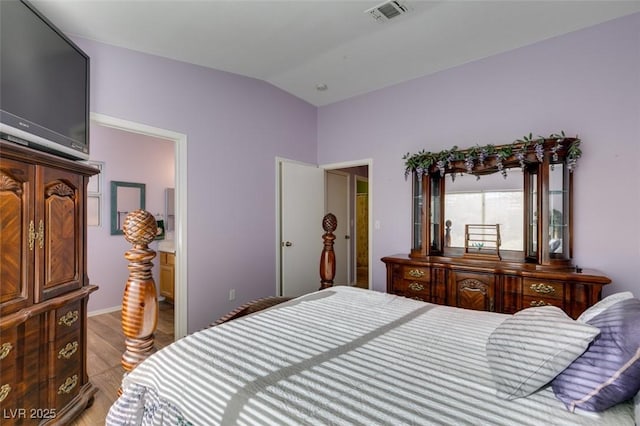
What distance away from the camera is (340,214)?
5.27 meters

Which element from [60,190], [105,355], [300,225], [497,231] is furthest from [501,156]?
[105,355]

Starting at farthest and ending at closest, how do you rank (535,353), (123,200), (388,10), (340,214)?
(340,214) → (123,200) → (388,10) → (535,353)

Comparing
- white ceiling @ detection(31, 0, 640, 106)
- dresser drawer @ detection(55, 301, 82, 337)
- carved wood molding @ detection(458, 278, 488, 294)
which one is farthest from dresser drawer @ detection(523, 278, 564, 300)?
dresser drawer @ detection(55, 301, 82, 337)

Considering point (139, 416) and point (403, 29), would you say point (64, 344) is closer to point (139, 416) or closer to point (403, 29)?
point (139, 416)

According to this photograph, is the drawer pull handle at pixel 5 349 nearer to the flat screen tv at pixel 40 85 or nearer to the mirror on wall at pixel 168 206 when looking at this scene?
the flat screen tv at pixel 40 85

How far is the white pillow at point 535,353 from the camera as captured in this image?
86 centimetres

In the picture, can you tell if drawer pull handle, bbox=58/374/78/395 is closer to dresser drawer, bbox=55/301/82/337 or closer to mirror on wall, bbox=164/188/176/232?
dresser drawer, bbox=55/301/82/337

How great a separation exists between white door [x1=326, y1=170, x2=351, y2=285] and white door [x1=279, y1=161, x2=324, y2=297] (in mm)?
652

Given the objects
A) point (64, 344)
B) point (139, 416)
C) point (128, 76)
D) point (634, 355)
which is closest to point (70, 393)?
point (64, 344)

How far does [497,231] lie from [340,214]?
2.77 m

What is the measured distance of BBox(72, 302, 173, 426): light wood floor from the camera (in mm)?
1960

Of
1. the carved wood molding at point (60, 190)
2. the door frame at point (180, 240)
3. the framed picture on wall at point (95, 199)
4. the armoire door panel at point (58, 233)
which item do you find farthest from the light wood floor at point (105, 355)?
the carved wood molding at point (60, 190)

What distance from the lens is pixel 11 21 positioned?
157 cm

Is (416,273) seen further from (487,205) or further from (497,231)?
(487,205)
